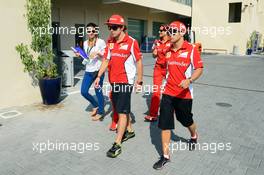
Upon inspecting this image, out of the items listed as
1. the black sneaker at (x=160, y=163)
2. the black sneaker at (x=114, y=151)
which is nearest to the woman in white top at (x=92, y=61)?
the black sneaker at (x=114, y=151)

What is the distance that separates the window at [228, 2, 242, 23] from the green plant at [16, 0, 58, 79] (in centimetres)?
2555

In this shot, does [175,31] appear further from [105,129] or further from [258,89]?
[258,89]

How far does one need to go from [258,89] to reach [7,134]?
7.31 metres

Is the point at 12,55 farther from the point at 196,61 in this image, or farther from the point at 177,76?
the point at 196,61

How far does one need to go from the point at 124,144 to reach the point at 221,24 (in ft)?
81.6

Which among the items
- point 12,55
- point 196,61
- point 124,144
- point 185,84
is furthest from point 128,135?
point 12,55

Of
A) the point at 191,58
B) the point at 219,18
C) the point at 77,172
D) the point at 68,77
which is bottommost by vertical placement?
the point at 77,172

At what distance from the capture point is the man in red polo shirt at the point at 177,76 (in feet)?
Result: 10.5

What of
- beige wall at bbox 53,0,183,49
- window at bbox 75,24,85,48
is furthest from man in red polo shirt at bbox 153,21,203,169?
window at bbox 75,24,85,48

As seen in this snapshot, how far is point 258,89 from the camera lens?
27.3 feet

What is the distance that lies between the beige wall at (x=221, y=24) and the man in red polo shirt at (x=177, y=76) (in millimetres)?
24294

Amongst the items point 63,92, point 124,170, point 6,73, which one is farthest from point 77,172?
point 63,92

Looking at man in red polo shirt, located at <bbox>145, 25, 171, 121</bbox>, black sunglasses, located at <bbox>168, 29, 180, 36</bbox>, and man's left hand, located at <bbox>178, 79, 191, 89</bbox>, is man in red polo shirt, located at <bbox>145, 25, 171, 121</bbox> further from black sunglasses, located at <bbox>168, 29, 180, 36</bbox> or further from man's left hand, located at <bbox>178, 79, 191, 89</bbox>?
man's left hand, located at <bbox>178, 79, 191, 89</bbox>

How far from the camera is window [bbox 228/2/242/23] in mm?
27273
